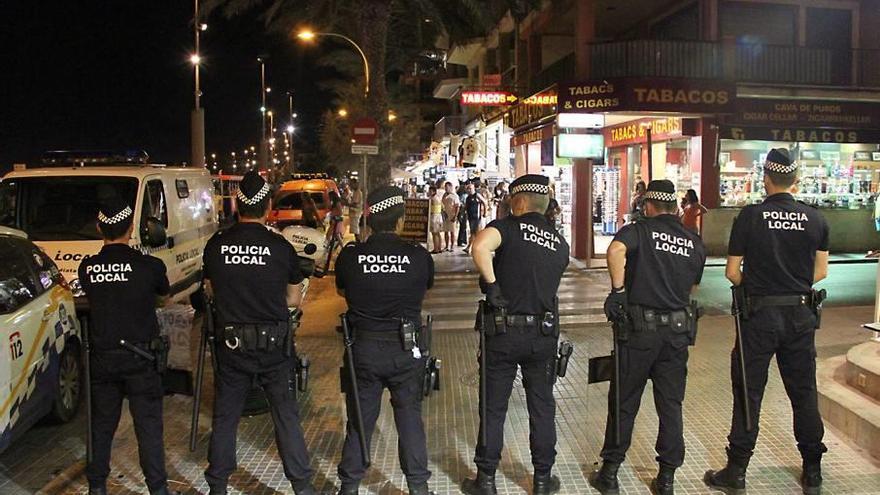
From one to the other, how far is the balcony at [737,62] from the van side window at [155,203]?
10.2 m

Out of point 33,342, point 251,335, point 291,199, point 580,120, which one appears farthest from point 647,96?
point 33,342

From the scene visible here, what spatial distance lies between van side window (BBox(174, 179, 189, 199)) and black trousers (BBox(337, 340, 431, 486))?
6.72 metres

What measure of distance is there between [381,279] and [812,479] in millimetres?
3007

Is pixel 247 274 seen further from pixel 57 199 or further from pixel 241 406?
pixel 57 199

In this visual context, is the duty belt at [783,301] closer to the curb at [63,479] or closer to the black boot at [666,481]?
the black boot at [666,481]

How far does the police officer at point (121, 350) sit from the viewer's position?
441 centimetres

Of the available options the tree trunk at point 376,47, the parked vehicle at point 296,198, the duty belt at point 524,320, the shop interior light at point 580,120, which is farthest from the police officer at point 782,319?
the parked vehicle at point 296,198

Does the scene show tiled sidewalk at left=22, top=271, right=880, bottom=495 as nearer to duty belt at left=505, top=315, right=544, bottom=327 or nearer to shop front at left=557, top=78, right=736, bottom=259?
duty belt at left=505, top=315, right=544, bottom=327

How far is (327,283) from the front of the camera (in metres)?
14.4

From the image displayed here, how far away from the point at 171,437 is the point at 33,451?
976 mm

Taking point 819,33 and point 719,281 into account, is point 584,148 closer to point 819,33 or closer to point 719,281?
point 719,281

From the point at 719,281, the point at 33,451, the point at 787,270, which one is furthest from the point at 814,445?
the point at 719,281

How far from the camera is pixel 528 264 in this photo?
4.57 m

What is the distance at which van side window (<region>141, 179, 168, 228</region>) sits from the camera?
30.1 feet
